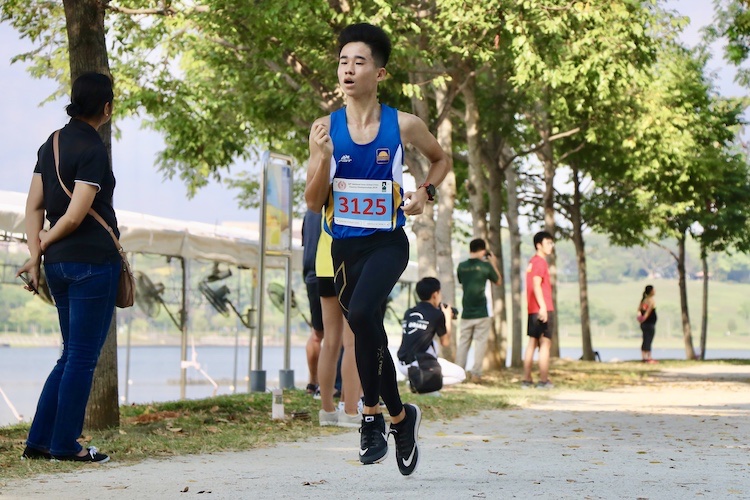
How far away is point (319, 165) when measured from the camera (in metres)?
5.53

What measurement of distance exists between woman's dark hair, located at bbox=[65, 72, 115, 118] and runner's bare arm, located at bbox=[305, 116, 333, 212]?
1659 mm

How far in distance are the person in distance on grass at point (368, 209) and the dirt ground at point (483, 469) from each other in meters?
0.34

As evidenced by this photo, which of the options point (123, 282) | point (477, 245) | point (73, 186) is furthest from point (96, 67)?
point (477, 245)

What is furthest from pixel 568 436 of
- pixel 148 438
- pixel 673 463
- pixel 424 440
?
pixel 148 438

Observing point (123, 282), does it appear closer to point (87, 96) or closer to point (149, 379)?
point (87, 96)

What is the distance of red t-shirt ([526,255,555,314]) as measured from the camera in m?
14.9

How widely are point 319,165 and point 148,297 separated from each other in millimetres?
12373

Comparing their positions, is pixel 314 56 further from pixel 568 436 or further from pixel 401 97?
pixel 568 436

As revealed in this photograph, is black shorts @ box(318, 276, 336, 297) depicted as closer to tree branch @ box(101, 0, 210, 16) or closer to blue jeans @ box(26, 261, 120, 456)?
blue jeans @ box(26, 261, 120, 456)

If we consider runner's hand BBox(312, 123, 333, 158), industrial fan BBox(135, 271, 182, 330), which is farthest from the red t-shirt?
runner's hand BBox(312, 123, 333, 158)

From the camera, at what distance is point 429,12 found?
53.6ft

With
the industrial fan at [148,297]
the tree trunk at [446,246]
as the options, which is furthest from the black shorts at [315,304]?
the tree trunk at [446,246]

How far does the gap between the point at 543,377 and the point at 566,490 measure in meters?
10.2

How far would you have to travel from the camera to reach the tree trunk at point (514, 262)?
83.4 feet
